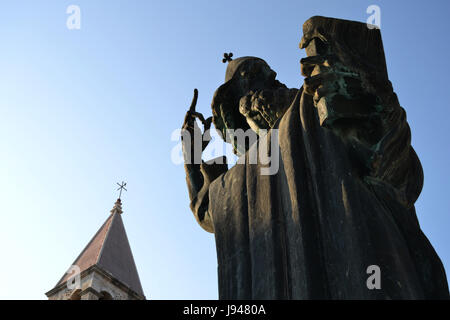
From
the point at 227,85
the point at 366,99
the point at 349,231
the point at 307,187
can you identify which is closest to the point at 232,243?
the point at 307,187

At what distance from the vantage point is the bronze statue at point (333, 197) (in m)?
3.13

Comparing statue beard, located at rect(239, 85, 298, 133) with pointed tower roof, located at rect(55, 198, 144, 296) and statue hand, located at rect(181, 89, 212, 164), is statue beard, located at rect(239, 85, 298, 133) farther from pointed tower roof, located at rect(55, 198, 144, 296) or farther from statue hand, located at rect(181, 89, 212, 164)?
pointed tower roof, located at rect(55, 198, 144, 296)

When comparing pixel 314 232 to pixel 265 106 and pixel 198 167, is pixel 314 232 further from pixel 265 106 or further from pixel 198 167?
pixel 198 167

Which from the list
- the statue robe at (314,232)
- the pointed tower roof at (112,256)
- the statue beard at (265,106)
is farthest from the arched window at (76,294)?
the statue robe at (314,232)

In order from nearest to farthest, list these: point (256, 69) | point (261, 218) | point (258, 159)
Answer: point (261, 218) < point (258, 159) < point (256, 69)

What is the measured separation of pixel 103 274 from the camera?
3791 centimetres

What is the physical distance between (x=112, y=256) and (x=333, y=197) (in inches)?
1530

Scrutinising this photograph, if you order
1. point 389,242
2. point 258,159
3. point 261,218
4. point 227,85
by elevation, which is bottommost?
point 389,242

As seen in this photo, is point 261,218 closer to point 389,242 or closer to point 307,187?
point 307,187

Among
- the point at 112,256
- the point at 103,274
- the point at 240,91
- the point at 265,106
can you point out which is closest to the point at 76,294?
the point at 103,274

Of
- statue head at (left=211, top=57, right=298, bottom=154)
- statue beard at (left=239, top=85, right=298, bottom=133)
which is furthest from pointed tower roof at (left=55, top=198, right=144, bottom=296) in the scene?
statue beard at (left=239, top=85, right=298, bottom=133)

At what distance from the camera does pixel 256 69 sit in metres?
5.09
